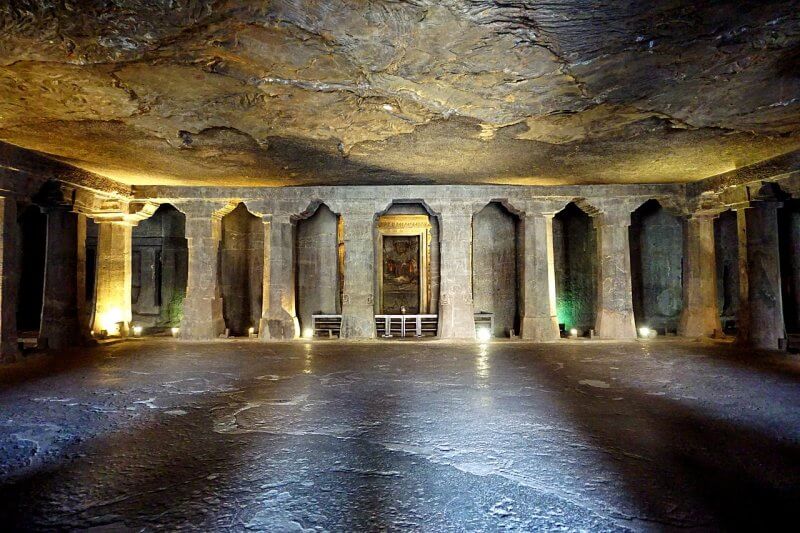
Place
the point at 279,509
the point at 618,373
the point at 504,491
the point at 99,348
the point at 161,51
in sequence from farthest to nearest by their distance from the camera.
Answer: the point at 99,348 → the point at 618,373 → the point at 161,51 → the point at 504,491 → the point at 279,509

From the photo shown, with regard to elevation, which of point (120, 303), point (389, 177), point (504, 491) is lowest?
point (504, 491)

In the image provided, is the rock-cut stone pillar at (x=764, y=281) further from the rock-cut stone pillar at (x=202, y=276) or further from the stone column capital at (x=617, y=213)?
the rock-cut stone pillar at (x=202, y=276)

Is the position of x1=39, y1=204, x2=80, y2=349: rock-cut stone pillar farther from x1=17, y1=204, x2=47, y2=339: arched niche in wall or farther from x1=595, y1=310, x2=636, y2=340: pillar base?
x1=595, y1=310, x2=636, y2=340: pillar base

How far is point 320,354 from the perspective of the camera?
805cm

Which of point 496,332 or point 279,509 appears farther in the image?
point 496,332

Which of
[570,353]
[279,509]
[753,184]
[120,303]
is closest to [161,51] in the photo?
[279,509]

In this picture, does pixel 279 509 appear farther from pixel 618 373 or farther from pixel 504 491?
pixel 618 373

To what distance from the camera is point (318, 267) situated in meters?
13.3

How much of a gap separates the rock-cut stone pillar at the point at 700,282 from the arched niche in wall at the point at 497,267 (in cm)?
439

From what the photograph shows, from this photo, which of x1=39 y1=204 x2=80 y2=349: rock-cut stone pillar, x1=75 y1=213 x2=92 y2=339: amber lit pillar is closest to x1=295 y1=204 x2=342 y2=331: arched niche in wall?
x1=75 y1=213 x2=92 y2=339: amber lit pillar

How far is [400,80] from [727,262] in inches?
539

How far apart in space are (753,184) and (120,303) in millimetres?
14440

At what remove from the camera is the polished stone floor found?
8.06ft

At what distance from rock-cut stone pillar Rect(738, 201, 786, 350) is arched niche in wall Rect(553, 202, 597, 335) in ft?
14.2
